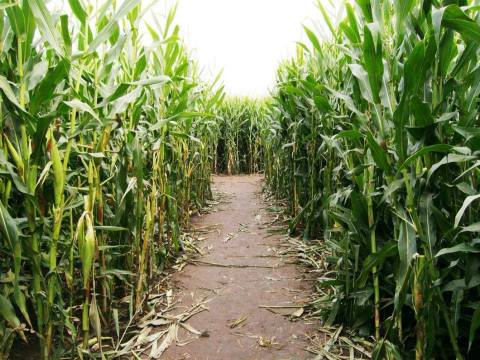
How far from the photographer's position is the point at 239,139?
10.5 m

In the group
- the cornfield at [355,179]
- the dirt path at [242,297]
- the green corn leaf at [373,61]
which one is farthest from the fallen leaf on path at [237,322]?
the green corn leaf at [373,61]

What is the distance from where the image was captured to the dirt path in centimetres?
204

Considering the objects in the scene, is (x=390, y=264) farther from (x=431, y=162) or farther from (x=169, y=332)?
(x=169, y=332)

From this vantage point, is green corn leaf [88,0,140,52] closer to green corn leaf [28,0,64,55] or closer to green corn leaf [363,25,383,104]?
green corn leaf [28,0,64,55]

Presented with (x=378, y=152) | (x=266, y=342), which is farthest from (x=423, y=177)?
(x=266, y=342)

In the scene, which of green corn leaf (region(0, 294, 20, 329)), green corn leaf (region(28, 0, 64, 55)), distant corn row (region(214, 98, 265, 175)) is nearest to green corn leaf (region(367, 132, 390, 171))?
green corn leaf (region(28, 0, 64, 55))

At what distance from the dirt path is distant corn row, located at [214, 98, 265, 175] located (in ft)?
18.0

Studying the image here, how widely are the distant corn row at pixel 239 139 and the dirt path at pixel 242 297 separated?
550cm

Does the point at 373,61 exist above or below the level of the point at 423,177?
above

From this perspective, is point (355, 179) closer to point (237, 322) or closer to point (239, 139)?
point (237, 322)

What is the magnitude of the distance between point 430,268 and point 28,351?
187 cm

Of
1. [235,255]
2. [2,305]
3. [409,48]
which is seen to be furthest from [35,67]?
[235,255]

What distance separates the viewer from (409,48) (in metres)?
1.56

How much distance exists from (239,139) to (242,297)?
7994mm
